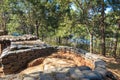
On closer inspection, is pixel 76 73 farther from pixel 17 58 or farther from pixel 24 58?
pixel 24 58

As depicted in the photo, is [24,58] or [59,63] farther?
[24,58]

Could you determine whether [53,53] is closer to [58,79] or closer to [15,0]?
[58,79]

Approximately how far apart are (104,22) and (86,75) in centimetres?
1182

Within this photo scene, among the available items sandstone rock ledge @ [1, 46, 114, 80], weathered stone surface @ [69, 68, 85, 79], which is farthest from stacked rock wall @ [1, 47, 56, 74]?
weathered stone surface @ [69, 68, 85, 79]

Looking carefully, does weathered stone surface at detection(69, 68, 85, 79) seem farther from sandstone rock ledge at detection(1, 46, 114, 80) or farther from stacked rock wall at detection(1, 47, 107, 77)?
stacked rock wall at detection(1, 47, 107, 77)

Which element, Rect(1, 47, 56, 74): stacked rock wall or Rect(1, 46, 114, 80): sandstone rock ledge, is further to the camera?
Rect(1, 47, 56, 74): stacked rock wall

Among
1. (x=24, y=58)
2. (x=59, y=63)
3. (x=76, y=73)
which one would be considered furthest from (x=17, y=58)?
(x=76, y=73)

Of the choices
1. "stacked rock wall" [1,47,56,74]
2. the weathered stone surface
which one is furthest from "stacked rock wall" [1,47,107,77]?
the weathered stone surface

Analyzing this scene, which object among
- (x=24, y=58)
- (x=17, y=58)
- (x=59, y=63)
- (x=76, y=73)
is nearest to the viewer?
(x=76, y=73)

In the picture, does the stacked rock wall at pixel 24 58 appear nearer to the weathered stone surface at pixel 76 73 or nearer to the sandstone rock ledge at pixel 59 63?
the sandstone rock ledge at pixel 59 63

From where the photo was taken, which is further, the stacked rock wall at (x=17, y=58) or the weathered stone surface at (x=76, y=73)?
the stacked rock wall at (x=17, y=58)

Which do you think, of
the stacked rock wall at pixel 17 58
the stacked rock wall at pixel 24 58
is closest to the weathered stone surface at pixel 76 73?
the stacked rock wall at pixel 24 58

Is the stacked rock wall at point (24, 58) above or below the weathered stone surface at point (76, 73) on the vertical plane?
below

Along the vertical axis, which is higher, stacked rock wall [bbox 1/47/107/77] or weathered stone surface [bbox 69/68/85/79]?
weathered stone surface [bbox 69/68/85/79]
